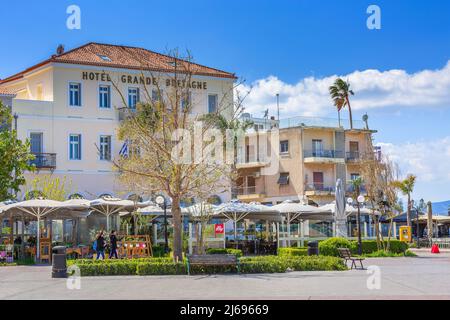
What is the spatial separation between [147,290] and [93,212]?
21.0m

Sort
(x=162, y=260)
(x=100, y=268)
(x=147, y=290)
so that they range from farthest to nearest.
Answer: (x=162, y=260), (x=100, y=268), (x=147, y=290)

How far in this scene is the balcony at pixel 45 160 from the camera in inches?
1823

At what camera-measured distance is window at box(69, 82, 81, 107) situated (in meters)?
48.4

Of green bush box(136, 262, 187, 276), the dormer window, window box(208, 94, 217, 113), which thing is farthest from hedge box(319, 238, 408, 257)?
the dormer window

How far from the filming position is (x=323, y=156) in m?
62.5

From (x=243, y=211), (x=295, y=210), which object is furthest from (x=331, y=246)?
(x=295, y=210)

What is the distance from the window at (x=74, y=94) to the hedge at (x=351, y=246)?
21545 millimetres

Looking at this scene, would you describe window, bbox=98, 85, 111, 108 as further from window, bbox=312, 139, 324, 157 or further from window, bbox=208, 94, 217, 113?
window, bbox=312, 139, 324, 157

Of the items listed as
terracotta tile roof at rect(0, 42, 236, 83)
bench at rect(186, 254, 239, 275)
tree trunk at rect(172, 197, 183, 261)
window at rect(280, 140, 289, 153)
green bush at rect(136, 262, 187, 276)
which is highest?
terracotta tile roof at rect(0, 42, 236, 83)

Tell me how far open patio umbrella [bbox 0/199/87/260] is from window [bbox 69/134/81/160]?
13549 millimetres

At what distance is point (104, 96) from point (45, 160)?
19.2 feet
